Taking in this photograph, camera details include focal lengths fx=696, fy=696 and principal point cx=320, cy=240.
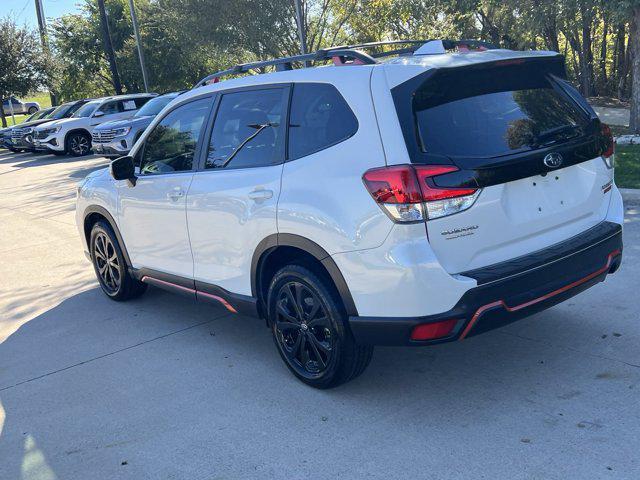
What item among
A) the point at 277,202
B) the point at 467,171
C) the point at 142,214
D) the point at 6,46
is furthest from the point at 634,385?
the point at 6,46

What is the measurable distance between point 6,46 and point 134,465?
112 ft

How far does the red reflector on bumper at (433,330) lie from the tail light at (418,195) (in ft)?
1.69

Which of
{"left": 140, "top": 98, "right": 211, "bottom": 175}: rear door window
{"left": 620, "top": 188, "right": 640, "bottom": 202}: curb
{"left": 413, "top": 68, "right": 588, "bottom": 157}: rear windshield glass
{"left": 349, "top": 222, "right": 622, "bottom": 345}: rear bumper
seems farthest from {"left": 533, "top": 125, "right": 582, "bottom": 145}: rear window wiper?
{"left": 620, "top": 188, "right": 640, "bottom": 202}: curb

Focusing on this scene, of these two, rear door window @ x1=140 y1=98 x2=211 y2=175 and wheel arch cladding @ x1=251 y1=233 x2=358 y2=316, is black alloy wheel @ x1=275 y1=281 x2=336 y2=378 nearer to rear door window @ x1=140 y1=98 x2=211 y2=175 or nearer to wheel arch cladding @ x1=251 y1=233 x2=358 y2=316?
wheel arch cladding @ x1=251 y1=233 x2=358 y2=316

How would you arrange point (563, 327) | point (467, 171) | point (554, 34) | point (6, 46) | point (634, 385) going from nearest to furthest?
point (467, 171) < point (634, 385) < point (563, 327) < point (554, 34) < point (6, 46)

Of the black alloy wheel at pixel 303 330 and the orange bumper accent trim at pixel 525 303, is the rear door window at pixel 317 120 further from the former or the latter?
the orange bumper accent trim at pixel 525 303

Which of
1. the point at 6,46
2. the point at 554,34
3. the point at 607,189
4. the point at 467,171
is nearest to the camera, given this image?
the point at 467,171

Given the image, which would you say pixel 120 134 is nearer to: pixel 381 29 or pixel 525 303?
pixel 381 29

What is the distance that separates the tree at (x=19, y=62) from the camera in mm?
33031

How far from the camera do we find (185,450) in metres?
3.59

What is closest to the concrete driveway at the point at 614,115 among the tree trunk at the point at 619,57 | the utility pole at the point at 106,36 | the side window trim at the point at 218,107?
the tree trunk at the point at 619,57

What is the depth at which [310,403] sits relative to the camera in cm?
399

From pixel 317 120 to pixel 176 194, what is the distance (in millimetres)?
1446

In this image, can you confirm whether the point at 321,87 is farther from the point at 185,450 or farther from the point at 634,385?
the point at 634,385
